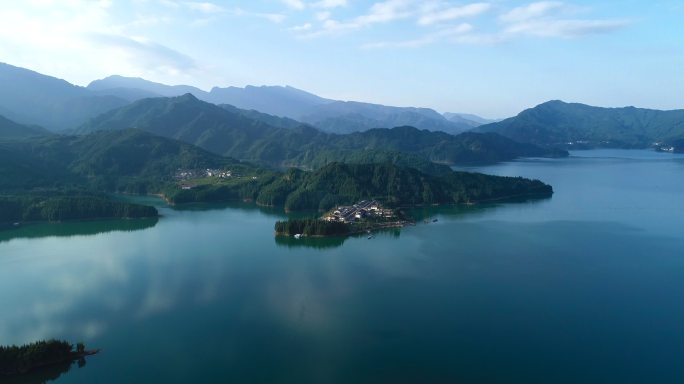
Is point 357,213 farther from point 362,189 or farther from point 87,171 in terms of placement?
point 87,171

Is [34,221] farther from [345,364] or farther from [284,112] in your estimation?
[284,112]

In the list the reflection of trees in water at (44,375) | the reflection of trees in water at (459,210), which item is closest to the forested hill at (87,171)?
the reflection of trees in water at (459,210)

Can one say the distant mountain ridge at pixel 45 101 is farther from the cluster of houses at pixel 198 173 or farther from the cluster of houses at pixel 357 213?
the cluster of houses at pixel 357 213

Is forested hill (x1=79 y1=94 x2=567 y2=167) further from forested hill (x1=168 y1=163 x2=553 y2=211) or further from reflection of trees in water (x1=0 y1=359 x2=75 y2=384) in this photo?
reflection of trees in water (x1=0 y1=359 x2=75 y2=384)

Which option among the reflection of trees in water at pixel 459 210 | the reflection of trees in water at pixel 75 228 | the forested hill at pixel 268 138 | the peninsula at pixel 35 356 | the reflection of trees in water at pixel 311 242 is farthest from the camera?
the forested hill at pixel 268 138

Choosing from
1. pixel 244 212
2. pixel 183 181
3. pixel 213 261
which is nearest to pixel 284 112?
Result: pixel 183 181

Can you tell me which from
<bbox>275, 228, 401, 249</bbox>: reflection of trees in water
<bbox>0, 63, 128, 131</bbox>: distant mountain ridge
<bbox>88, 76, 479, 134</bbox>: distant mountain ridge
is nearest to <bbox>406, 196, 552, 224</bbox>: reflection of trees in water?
<bbox>275, 228, 401, 249</bbox>: reflection of trees in water
